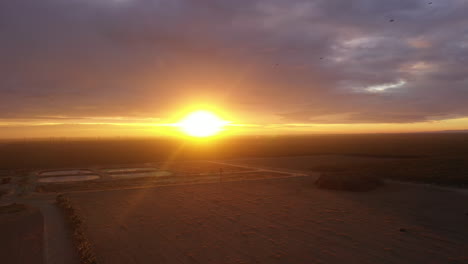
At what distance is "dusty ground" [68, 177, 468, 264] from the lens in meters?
9.75

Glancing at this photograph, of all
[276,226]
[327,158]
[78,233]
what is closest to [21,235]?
[78,233]

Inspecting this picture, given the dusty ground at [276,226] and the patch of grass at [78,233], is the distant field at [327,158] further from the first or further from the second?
the patch of grass at [78,233]

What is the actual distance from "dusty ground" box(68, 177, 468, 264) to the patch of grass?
13.6 inches

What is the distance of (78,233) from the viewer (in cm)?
1148

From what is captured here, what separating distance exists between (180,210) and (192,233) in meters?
3.65

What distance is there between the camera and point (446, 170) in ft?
85.6

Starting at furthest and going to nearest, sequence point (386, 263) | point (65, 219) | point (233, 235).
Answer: point (65, 219) < point (233, 235) < point (386, 263)

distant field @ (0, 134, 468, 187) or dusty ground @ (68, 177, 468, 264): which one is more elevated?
distant field @ (0, 134, 468, 187)

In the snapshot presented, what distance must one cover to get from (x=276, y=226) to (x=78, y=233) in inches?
303

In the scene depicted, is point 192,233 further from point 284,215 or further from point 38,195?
point 38,195

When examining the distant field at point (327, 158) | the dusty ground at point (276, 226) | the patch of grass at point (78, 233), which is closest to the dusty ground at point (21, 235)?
the patch of grass at point (78, 233)

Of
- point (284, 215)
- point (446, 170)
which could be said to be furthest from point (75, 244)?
point (446, 170)

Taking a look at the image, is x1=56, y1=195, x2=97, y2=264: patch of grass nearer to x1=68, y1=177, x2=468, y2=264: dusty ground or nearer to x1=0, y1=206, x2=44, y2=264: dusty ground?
x1=68, y1=177, x2=468, y2=264: dusty ground

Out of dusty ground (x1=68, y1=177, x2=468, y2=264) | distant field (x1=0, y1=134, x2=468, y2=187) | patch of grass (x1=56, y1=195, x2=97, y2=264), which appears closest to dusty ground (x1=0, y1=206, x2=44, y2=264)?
patch of grass (x1=56, y1=195, x2=97, y2=264)
